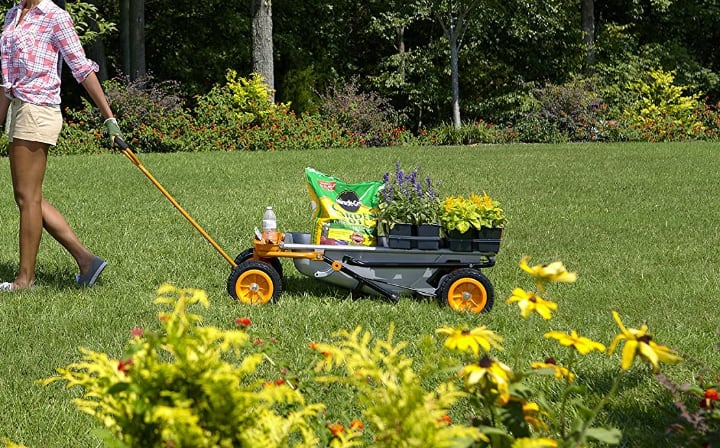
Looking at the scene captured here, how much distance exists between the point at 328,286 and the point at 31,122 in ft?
6.44

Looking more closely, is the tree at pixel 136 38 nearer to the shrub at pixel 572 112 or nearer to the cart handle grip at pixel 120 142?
the shrub at pixel 572 112

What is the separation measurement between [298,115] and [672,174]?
33.3 feet

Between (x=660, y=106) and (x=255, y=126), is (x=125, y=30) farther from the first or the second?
(x=660, y=106)

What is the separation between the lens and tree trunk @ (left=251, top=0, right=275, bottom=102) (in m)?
17.0

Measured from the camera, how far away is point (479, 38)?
68.5 ft

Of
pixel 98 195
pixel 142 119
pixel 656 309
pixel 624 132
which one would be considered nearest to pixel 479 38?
pixel 624 132

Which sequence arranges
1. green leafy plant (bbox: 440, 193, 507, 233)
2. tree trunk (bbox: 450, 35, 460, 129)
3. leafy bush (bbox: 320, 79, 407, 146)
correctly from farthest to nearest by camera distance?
tree trunk (bbox: 450, 35, 460, 129)
leafy bush (bbox: 320, 79, 407, 146)
green leafy plant (bbox: 440, 193, 507, 233)

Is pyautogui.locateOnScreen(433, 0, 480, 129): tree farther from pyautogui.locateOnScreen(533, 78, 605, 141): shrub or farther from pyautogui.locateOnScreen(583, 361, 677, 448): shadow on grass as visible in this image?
pyautogui.locateOnScreen(583, 361, 677, 448): shadow on grass

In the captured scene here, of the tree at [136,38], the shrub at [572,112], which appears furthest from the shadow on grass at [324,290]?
the tree at [136,38]

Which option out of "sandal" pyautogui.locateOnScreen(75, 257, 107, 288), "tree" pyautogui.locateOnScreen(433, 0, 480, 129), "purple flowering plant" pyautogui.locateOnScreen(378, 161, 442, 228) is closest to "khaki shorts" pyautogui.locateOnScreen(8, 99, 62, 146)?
"sandal" pyautogui.locateOnScreen(75, 257, 107, 288)

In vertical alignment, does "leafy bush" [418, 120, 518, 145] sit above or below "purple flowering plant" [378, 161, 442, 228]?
below

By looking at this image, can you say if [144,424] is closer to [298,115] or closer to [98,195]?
[98,195]

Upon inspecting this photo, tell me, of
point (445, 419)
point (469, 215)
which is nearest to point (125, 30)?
point (469, 215)

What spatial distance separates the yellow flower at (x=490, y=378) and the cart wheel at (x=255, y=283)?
318 cm
